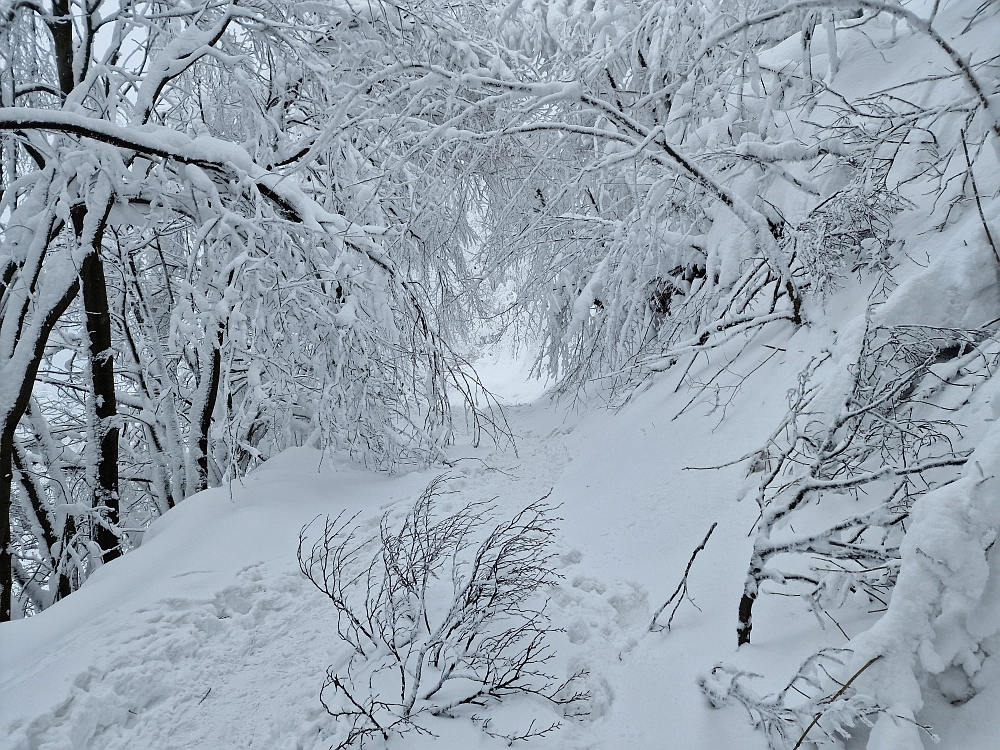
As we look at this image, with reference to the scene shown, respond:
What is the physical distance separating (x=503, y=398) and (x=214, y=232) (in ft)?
7.84

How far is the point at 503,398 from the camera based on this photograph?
13.8ft

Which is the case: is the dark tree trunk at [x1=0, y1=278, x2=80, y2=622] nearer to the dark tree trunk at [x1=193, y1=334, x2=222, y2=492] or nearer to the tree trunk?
the tree trunk

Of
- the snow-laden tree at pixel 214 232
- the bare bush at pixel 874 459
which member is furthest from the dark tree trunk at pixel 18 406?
the bare bush at pixel 874 459

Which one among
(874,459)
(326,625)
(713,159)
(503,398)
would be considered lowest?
(326,625)

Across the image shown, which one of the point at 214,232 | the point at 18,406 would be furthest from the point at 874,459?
the point at 18,406

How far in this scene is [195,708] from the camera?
252cm

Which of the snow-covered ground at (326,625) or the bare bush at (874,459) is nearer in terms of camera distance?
the bare bush at (874,459)

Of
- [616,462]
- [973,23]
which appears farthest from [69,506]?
[973,23]

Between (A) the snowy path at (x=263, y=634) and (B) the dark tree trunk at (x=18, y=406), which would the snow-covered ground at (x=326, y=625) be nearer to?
(A) the snowy path at (x=263, y=634)

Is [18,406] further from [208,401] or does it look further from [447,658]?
[447,658]

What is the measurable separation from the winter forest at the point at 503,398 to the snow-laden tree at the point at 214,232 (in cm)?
4

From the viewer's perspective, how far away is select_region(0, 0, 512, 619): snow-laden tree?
3.01 meters

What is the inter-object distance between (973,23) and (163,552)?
21.6ft

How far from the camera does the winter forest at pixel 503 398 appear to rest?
6.86ft
